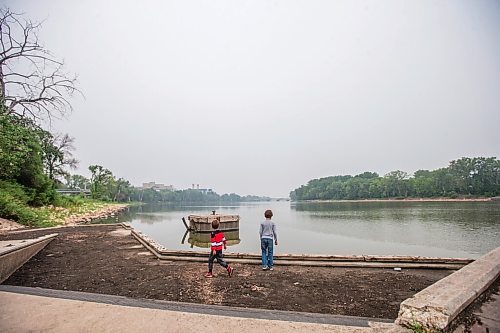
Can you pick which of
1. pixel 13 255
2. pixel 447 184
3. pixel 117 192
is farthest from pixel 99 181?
pixel 447 184

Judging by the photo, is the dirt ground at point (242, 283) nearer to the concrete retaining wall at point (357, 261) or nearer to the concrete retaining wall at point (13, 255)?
the concrete retaining wall at point (13, 255)

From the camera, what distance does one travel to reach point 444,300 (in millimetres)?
3141

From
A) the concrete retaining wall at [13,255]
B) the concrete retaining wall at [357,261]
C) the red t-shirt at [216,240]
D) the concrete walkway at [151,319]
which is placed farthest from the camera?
the concrete retaining wall at [357,261]

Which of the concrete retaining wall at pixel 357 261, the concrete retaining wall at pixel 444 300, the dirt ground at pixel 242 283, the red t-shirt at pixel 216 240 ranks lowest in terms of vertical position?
the dirt ground at pixel 242 283

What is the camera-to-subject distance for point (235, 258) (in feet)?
27.8

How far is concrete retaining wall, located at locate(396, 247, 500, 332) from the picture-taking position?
2912 mm

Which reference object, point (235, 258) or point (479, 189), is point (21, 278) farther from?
point (479, 189)

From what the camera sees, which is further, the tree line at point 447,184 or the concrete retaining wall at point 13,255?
the tree line at point 447,184

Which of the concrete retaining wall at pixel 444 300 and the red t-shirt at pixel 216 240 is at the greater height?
the red t-shirt at pixel 216 240

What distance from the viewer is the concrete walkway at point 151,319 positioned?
3207mm

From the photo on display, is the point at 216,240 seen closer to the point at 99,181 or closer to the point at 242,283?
the point at 242,283

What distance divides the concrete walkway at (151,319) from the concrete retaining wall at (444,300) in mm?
303

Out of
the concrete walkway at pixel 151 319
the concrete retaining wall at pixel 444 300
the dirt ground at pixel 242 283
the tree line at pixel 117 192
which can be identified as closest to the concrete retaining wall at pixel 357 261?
the dirt ground at pixel 242 283

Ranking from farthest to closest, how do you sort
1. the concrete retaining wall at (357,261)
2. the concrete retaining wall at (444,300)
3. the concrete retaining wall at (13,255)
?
the concrete retaining wall at (357,261) → the concrete retaining wall at (13,255) → the concrete retaining wall at (444,300)
